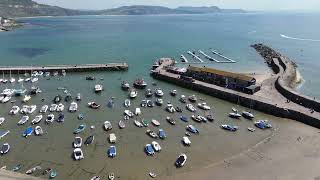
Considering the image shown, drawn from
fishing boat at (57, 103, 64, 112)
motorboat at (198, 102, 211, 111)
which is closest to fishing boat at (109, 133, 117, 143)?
fishing boat at (57, 103, 64, 112)

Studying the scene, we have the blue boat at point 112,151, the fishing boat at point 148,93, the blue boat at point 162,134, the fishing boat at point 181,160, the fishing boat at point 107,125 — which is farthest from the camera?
the fishing boat at point 148,93

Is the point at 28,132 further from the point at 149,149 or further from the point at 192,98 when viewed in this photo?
the point at 192,98

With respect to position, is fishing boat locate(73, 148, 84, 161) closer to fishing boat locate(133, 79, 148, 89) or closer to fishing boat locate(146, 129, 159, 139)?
fishing boat locate(146, 129, 159, 139)

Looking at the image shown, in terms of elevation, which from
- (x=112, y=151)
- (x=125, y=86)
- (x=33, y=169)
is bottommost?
(x=33, y=169)

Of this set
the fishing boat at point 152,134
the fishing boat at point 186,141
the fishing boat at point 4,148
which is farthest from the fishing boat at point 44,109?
the fishing boat at point 186,141

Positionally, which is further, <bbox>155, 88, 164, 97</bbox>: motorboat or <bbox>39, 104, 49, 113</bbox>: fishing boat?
<bbox>155, 88, 164, 97</bbox>: motorboat

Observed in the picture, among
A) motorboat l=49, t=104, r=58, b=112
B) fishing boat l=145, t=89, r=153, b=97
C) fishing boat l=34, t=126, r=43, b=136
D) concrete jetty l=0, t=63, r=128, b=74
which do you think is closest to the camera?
fishing boat l=34, t=126, r=43, b=136

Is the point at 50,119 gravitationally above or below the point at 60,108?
below

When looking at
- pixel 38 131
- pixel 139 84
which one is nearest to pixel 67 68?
pixel 139 84

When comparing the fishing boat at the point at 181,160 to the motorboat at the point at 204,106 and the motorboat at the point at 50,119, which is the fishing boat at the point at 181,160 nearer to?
the motorboat at the point at 204,106
